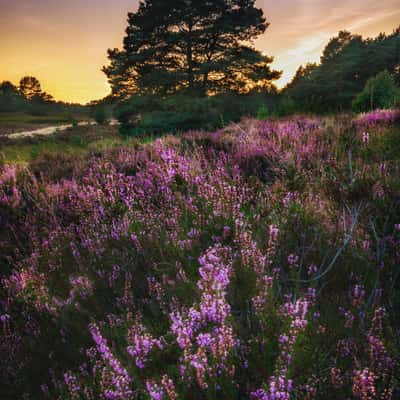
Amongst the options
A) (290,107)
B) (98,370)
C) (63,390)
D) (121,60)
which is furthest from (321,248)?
(121,60)

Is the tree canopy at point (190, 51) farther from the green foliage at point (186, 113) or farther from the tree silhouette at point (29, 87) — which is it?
the tree silhouette at point (29, 87)

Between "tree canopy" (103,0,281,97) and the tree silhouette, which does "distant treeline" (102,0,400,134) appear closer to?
"tree canopy" (103,0,281,97)

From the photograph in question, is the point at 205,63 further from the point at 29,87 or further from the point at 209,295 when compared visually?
the point at 29,87

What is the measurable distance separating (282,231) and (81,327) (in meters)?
1.45

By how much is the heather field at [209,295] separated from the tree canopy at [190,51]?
67.5ft

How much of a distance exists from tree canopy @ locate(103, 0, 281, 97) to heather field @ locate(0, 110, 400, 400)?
20.6 m

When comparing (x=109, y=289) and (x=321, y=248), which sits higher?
(x=321, y=248)

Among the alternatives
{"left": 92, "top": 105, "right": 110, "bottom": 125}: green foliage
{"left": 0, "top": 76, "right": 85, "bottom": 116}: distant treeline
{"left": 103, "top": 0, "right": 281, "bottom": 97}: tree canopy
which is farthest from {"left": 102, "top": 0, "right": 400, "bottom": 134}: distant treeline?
{"left": 0, "top": 76, "right": 85, "bottom": 116}: distant treeline

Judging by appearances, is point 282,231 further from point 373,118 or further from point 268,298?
point 373,118

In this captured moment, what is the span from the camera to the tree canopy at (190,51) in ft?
71.8

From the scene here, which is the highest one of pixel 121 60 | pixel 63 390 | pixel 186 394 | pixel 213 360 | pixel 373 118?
pixel 121 60

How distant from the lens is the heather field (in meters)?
1.19

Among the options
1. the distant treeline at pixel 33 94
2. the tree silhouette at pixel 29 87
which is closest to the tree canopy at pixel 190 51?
the distant treeline at pixel 33 94

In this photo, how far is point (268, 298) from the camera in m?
1.46
